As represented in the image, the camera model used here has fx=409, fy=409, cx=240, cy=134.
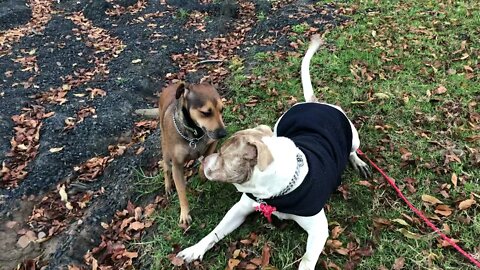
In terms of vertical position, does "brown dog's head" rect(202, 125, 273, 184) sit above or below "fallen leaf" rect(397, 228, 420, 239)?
above

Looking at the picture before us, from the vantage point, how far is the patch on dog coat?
315 cm

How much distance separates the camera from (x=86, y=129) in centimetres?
576

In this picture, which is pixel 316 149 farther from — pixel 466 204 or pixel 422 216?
pixel 466 204

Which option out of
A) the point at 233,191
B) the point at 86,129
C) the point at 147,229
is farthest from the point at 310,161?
the point at 86,129

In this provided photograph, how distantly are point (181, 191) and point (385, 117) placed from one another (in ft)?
9.41

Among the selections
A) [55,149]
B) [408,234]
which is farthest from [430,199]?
[55,149]

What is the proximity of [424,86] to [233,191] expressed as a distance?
11.0 feet

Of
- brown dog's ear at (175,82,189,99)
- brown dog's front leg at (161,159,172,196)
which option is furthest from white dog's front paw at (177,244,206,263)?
brown dog's ear at (175,82,189,99)

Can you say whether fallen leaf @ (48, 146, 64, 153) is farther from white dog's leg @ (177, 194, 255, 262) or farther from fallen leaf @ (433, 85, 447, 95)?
fallen leaf @ (433, 85, 447, 95)

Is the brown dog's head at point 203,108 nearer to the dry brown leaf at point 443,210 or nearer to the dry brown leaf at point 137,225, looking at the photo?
the dry brown leaf at point 137,225

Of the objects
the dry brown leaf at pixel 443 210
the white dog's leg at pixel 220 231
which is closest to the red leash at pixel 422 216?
the dry brown leaf at pixel 443 210

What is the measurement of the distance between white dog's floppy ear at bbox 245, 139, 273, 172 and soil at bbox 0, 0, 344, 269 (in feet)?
6.99

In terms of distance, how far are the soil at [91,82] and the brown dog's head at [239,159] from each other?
182 centimetres

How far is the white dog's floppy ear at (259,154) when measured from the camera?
9.31ft
